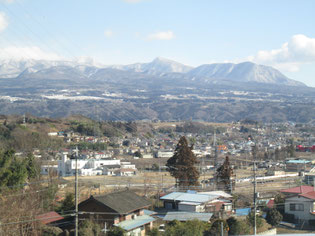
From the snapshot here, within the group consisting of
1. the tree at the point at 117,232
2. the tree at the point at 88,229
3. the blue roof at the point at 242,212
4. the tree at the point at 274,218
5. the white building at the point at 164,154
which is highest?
the tree at the point at 88,229

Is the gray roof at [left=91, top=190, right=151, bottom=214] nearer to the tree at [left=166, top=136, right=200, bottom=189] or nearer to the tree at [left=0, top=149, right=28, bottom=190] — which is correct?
the tree at [left=0, top=149, right=28, bottom=190]

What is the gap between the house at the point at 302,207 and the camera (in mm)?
14617

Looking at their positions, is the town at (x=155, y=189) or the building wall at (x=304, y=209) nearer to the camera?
the town at (x=155, y=189)

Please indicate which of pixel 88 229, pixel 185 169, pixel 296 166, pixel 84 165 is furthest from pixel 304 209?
pixel 84 165

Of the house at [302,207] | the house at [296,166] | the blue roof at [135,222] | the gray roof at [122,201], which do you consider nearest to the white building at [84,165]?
the house at [296,166]

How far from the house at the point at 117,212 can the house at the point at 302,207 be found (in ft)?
16.5

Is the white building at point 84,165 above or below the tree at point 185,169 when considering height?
below

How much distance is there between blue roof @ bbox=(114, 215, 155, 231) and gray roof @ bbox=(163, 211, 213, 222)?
0.96 meters

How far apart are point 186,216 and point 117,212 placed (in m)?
→ 2.83

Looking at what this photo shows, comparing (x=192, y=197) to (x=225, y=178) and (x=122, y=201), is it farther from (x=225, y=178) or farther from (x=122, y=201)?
(x=225, y=178)

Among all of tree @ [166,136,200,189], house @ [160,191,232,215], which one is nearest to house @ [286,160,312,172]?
tree @ [166,136,200,189]

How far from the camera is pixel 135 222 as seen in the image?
12.1 meters

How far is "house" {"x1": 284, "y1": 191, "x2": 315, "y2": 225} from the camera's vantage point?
1462 centimetres

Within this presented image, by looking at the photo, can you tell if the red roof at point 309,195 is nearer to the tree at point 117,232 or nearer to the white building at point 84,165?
the tree at point 117,232
